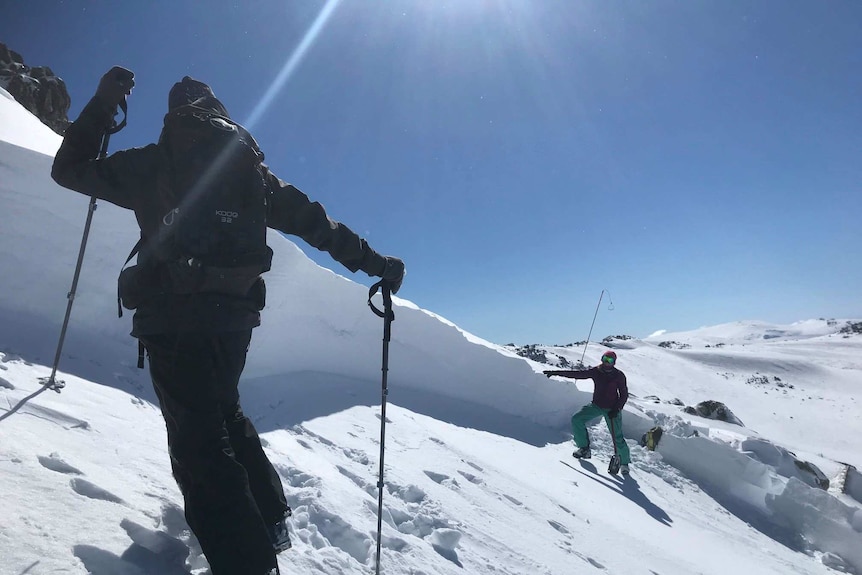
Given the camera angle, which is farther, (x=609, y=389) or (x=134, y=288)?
(x=609, y=389)

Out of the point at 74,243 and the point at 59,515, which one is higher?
the point at 74,243

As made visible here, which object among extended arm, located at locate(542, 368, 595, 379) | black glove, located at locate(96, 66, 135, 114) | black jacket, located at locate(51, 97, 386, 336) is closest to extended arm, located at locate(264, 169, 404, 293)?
black jacket, located at locate(51, 97, 386, 336)

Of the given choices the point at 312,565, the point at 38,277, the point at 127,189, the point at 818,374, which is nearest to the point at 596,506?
the point at 312,565

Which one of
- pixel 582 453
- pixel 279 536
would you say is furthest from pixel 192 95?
pixel 582 453

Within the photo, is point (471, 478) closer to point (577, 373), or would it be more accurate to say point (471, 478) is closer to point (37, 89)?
point (577, 373)

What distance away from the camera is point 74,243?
16.1 ft

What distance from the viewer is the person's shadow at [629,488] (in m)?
5.96

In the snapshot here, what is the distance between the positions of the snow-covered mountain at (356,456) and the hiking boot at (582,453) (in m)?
0.17

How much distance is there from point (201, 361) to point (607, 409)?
23.5ft

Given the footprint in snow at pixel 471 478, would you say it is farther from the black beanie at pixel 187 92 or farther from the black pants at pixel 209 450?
the black beanie at pixel 187 92

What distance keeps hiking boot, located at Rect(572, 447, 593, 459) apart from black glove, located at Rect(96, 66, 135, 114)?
7230mm

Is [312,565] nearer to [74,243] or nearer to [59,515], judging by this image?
[59,515]

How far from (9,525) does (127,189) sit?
1.26 meters

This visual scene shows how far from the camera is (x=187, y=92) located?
7.00 ft
